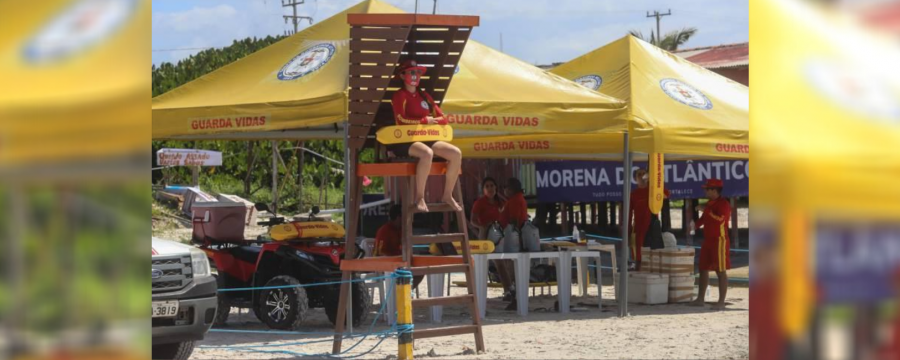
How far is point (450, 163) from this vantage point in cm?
888

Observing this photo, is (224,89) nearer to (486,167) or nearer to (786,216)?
(786,216)

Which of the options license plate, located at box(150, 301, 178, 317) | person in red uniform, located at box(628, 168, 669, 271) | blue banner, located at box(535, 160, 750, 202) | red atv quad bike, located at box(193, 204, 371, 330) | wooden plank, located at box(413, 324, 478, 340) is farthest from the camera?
blue banner, located at box(535, 160, 750, 202)

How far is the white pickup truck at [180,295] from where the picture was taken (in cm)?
796

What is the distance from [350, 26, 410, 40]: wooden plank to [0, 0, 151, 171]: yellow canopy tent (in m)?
7.05

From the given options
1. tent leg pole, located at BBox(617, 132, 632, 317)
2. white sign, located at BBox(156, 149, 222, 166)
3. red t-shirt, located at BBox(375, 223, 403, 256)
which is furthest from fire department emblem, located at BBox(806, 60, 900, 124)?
Result: white sign, located at BBox(156, 149, 222, 166)

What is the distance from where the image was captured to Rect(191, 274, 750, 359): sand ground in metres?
9.82

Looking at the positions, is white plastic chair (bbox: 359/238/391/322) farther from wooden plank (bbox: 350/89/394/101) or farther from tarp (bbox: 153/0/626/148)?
wooden plank (bbox: 350/89/394/101)

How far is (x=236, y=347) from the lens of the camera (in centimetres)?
987

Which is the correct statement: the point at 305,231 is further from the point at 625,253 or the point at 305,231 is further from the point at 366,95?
the point at 625,253

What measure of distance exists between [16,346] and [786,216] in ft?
3.45

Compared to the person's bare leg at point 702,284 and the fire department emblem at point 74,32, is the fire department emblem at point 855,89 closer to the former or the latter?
the fire department emblem at point 74,32

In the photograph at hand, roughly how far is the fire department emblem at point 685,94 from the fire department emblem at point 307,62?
4.15 meters

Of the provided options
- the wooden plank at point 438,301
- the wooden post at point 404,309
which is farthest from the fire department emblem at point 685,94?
the wooden post at point 404,309

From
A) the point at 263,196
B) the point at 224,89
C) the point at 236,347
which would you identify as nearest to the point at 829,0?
the point at 236,347
